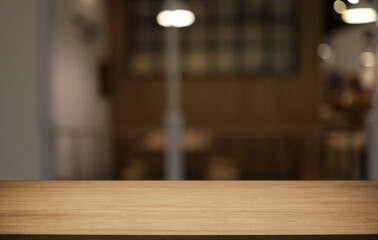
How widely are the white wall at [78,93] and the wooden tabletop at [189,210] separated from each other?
3.80m

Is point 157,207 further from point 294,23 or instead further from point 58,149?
point 294,23

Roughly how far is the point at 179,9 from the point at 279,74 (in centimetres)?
344

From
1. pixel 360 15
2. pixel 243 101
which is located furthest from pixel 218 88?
pixel 360 15

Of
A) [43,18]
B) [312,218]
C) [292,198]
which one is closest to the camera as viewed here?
[312,218]

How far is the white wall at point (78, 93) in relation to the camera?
5875mm

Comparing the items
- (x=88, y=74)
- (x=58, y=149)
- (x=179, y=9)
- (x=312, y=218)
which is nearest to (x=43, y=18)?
(x=179, y=9)

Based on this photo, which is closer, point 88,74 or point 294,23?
point 88,74

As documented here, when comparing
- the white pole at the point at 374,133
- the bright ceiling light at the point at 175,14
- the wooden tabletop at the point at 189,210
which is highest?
the bright ceiling light at the point at 175,14

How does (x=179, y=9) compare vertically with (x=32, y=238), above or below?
above

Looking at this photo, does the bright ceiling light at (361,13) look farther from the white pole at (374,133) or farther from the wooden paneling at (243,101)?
the wooden paneling at (243,101)

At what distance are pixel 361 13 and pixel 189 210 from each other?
12.3ft

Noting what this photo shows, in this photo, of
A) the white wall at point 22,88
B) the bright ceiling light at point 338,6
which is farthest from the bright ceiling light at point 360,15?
the white wall at point 22,88

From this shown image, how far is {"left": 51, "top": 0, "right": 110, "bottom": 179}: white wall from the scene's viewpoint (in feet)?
19.3

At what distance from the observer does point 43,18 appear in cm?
468
